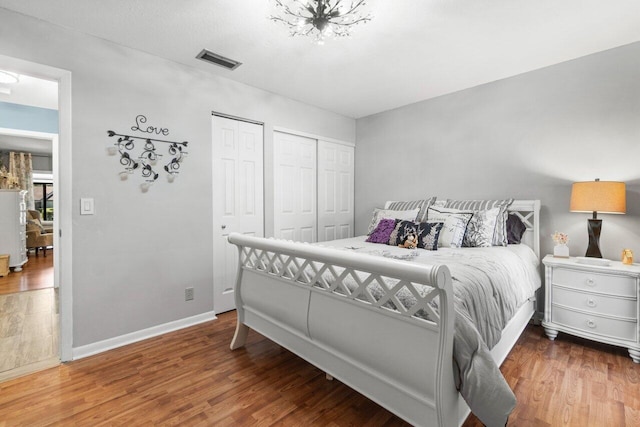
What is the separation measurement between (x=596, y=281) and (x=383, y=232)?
5.37ft

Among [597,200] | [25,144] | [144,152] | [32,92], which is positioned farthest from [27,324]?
[25,144]

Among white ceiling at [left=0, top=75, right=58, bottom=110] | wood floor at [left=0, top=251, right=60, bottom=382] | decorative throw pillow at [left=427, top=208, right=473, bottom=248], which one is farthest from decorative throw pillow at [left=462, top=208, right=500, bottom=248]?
white ceiling at [left=0, top=75, right=58, bottom=110]

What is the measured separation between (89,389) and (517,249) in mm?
3251

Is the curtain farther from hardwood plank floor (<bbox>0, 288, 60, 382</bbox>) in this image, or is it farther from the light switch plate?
the light switch plate

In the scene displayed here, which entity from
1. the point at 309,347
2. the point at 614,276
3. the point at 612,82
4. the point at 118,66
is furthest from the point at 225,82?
the point at 614,276

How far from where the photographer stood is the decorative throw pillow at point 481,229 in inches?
101

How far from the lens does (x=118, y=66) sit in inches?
92.4

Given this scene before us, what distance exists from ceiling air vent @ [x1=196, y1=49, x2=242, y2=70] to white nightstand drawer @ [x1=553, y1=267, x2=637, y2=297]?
328 centimetres

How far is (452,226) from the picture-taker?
263cm

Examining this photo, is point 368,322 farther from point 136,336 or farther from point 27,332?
point 27,332

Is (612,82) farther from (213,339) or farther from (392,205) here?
(213,339)

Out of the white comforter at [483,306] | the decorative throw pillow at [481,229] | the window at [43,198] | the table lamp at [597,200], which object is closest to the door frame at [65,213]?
the white comforter at [483,306]

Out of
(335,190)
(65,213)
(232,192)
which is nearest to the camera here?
(65,213)

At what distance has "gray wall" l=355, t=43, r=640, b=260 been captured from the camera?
7.91 ft
